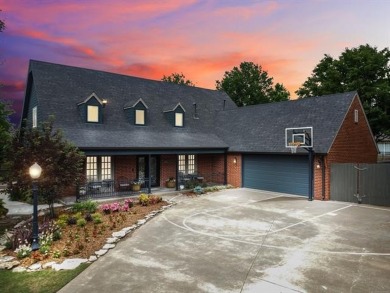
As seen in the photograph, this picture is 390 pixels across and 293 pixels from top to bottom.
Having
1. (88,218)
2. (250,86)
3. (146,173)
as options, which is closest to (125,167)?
(146,173)

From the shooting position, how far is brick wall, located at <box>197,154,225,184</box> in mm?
25016

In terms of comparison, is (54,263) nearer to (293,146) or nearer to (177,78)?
(293,146)

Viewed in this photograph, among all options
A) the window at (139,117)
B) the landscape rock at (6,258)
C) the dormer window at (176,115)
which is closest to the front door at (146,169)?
the window at (139,117)

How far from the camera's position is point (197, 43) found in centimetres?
2320

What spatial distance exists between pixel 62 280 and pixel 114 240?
311 cm

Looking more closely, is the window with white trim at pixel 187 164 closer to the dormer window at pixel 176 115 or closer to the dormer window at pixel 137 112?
the dormer window at pixel 176 115

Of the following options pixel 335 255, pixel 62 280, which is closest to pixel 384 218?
pixel 335 255

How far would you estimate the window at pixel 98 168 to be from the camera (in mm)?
19438

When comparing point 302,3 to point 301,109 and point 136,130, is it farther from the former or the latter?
point 136,130

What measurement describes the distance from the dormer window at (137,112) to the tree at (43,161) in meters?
9.03

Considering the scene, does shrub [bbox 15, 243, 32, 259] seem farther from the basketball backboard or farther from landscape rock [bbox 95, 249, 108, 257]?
the basketball backboard

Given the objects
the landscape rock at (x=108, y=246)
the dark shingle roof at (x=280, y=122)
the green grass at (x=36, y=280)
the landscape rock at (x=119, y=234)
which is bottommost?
the green grass at (x=36, y=280)

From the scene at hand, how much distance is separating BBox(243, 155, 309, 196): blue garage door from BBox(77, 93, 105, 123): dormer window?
1231cm

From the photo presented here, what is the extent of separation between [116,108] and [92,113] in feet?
8.55
